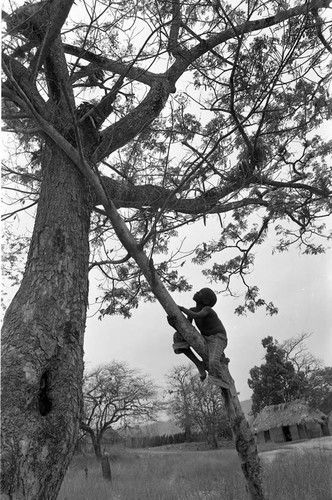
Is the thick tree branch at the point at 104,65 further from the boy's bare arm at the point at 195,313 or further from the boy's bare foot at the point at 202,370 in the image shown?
the boy's bare foot at the point at 202,370

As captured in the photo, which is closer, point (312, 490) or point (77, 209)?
point (77, 209)

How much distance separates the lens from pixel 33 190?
6.86m

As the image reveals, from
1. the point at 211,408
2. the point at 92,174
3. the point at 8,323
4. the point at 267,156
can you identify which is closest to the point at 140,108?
the point at 92,174

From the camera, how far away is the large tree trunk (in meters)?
2.43

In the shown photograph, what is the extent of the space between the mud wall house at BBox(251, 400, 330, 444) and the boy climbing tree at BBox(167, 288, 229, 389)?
25.0m

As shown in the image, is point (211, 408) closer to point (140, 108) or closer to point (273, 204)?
point (273, 204)

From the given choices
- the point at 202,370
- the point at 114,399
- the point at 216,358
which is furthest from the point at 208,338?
the point at 114,399

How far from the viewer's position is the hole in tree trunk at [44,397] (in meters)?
2.68

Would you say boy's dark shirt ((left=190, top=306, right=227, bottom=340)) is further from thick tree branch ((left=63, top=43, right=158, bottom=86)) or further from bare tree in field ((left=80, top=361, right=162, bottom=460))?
bare tree in field ((left=80, top=361, right=162, bottom=460))

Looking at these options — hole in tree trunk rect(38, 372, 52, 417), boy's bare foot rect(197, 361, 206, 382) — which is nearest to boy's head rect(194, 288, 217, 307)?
boy's bare foot rect(197, 361, 206, 382)

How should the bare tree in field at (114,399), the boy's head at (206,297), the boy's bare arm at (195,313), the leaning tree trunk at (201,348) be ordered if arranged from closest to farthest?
the leaning tree trunk at (201,348) < the boy's bare arm at (195,313) < the boy's head at (206,297) < the bare tree in field at (114,399)

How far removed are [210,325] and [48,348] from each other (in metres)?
2.18

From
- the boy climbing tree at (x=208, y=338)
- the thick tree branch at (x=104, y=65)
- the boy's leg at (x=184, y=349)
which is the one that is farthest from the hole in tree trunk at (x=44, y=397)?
the thick tree branch at (x=104, y=65)

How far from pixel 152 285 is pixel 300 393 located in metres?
30.5
